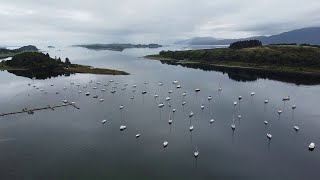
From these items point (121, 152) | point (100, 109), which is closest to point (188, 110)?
point (100, 109)

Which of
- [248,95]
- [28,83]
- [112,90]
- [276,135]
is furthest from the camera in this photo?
[28,83]

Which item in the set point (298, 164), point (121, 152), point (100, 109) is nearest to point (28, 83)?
point (100, 109)

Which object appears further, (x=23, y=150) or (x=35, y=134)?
(x=35, y=134)

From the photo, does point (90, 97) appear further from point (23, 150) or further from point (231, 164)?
point (231, 164)

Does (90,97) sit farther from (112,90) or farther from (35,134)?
(35,134)

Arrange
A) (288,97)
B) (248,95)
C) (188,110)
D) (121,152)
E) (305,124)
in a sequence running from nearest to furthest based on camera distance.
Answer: (121,152), (305,124), (188,110), (288,97), (248,95)

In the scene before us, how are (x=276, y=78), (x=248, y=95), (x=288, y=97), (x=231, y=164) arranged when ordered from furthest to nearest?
(x=276, y=78), (x=248, y=95), (x=288, y=97), (x=231, y=164)
